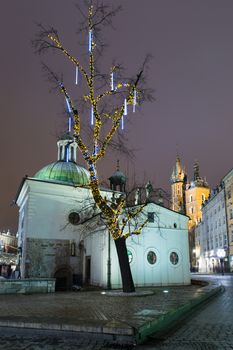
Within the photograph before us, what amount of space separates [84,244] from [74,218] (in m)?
2.78

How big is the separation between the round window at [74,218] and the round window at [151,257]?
827 cm

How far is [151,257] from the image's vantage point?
92.2ft

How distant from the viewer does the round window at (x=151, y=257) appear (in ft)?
91.6

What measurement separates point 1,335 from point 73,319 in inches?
66.4

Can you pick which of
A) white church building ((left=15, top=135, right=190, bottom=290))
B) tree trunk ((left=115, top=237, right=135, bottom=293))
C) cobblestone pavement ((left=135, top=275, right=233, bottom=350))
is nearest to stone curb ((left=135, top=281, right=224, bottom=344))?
cobblestone pavement ((left=135, top=275, right=233, bottom=350))

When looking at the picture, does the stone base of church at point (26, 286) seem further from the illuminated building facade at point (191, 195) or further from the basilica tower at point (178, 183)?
the basilica tower at point (178, 183)

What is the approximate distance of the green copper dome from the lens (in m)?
35.8

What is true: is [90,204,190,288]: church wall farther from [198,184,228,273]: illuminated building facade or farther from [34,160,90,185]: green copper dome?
[198,184,228,273]: illuminated building facade

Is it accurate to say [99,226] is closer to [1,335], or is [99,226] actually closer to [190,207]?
[1,335]

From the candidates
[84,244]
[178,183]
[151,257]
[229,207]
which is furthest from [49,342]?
[178,183]

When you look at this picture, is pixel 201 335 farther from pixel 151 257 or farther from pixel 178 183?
pixel 178 183

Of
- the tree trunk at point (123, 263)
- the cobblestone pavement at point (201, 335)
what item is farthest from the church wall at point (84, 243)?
the cobblestone pavement at point (201, 335)

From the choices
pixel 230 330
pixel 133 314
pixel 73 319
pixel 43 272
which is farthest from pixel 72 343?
pixel 43 272

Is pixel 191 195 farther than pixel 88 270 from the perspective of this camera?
Yes
